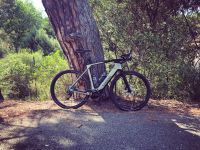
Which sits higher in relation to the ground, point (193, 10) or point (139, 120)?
point (193, 10)

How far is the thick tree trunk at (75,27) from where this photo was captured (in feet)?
22.0

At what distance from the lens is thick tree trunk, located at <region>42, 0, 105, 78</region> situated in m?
6.70

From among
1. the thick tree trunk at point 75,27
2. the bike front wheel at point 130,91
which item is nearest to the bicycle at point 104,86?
the bike front wheel at point 130,91

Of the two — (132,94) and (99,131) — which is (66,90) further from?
(99,131)

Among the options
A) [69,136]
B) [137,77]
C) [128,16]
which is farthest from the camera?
[128,16]

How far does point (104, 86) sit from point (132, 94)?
60 centimetres

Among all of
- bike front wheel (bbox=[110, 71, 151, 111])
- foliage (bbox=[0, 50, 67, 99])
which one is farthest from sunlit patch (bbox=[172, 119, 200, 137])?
foliage (bbox=[0, 50, 67, 99])

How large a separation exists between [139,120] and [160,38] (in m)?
3.12

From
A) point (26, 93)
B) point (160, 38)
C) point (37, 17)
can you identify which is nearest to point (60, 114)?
point (160, 38)

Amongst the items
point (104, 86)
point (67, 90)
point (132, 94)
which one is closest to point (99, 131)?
point (104, 86)

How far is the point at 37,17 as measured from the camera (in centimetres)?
4034

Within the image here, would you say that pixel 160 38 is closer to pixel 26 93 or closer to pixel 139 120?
pixel 139 120

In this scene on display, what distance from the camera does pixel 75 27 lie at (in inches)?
265

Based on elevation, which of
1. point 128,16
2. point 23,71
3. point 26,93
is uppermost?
point 128,16
